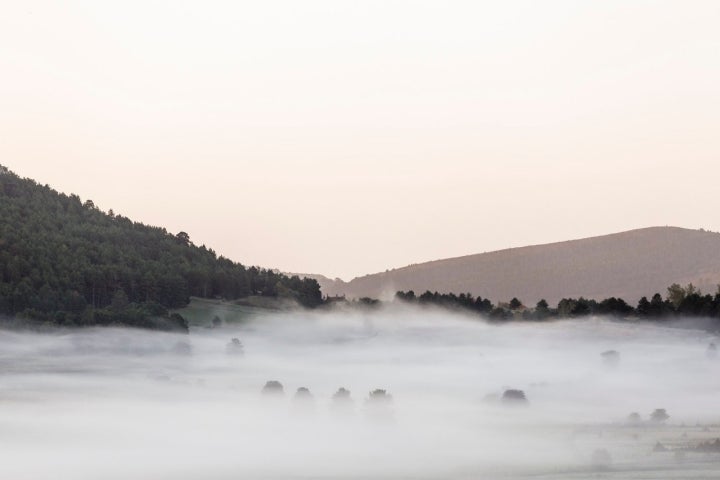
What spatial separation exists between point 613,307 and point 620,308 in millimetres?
995

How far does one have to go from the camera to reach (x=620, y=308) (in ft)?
484

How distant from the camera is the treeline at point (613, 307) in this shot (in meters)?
146

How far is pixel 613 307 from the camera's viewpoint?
146875 mm

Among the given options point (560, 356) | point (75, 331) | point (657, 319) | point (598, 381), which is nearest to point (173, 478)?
point (598, 381)

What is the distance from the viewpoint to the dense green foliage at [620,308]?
145375 millimetres

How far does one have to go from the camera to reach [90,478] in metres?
71.2

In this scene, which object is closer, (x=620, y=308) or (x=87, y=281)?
(x=620, y=308)

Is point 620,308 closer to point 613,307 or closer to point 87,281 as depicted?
point 613,307

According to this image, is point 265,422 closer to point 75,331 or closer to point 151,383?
point 151,383

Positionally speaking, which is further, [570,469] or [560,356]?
[560,356]

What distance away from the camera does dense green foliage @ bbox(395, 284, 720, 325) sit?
145 metres

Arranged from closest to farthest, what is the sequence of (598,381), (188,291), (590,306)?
(598,381)
(590,306)
(188,291)

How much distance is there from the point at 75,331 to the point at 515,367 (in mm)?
50230

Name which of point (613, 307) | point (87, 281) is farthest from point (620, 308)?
point (87, 281)
